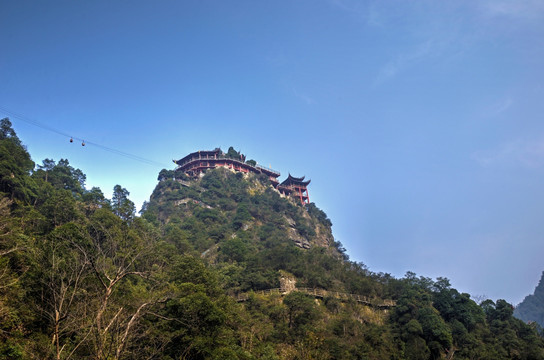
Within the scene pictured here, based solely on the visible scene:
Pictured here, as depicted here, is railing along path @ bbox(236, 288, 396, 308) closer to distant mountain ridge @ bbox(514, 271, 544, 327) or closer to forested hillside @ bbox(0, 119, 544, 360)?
forested hillside @ bbox(0, 119, 544, 360)

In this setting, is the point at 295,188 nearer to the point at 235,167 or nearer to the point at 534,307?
the point at 235,167

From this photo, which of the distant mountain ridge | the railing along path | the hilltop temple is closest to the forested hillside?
the railing along path

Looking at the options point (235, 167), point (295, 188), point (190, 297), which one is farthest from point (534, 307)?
point (190, 297)

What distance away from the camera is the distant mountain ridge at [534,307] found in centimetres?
8819

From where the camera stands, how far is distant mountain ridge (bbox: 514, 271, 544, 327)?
88.2m

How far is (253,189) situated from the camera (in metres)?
66.2

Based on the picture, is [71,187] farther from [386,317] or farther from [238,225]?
[386,317]

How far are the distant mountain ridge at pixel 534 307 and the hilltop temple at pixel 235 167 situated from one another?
66938 millimetres

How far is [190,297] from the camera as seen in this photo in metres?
17.1

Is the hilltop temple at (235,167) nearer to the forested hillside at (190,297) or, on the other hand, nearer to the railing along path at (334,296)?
the forested hillside at (190,297)

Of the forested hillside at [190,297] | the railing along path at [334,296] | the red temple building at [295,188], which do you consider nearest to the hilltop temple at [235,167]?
the red temple building at [295,188]

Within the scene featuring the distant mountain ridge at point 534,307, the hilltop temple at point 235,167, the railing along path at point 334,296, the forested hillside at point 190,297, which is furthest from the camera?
the distant mountain ridge at point 534,307

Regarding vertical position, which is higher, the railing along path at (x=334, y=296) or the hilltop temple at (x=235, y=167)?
the hilltop temple at (x=235, y=167)

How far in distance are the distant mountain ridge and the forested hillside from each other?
69.9 meters
